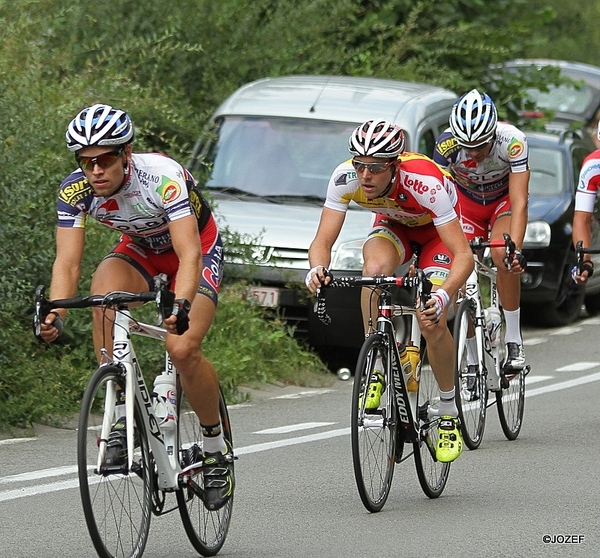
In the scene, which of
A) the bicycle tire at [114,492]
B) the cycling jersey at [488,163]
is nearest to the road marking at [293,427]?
the cycling jersey at [488,163]

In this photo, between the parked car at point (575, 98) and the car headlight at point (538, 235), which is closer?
the car headlight at point (538, 235)

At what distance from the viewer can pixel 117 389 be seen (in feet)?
19.1

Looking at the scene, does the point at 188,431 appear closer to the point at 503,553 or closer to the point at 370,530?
the point at 370,530

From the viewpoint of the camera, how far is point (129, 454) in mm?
5688

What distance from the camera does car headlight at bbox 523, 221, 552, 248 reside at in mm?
14953

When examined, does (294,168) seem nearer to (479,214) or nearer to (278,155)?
(278,155)

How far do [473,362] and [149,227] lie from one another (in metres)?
3.34

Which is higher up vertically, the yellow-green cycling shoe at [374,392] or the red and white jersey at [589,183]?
the red and white jersey at [589,183]

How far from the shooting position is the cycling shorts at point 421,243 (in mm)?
8023

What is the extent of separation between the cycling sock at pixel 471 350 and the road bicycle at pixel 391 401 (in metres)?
1.40

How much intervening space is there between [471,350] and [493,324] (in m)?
0.52

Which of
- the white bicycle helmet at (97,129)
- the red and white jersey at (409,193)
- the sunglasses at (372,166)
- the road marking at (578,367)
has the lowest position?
the road marking at (578,367)

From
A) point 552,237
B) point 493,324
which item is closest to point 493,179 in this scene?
point 493,324

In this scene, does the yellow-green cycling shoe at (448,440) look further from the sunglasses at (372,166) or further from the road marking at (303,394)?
the road marking at (303,394)
